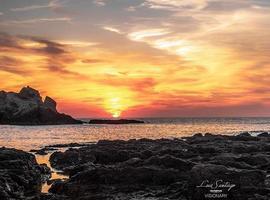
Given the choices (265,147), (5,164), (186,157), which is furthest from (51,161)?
(265,147)

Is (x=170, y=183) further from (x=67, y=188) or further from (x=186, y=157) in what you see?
(x=186, y=157)

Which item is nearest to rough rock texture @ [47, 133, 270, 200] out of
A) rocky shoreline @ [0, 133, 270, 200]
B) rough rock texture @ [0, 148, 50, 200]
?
rocky shoreline @ [0, 133, 270, 200]

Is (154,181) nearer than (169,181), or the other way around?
(169,181)

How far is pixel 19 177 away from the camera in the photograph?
3159cm

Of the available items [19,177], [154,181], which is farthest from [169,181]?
[19,177]

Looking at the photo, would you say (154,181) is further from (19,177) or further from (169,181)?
(19,177)

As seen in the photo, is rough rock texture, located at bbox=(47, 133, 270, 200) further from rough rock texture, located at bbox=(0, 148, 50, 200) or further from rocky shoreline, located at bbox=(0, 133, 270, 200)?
rough rock texture, located at bbox=(0, 148, 50, 200)

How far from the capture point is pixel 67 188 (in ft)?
95.8

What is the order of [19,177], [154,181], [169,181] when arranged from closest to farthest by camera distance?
1. [169,181]
2. [154,181]
3. [19,177]

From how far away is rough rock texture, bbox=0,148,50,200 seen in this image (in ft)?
90.6

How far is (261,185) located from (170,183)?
19.8 ft

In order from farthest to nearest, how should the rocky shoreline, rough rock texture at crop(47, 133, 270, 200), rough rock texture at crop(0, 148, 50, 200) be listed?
rough rock texture at crop(0, 148, 50, 200)
the rocky shoreline
rough rock texture at crop(47, 133, 270, 200)

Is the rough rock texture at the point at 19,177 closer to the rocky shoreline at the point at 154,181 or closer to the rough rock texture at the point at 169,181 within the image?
the rocky shoreline at the point at 154,181

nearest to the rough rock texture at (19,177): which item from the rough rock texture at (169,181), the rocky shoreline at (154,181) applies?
the rocky shoreline at (154,181)
